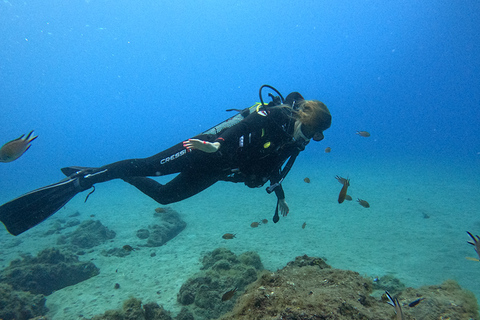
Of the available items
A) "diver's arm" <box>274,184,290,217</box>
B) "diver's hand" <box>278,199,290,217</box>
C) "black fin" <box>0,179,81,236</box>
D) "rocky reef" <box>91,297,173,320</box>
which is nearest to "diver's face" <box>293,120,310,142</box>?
"diver's arm" <box>274,184,290,217</box>

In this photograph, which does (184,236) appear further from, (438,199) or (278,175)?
(438,199)

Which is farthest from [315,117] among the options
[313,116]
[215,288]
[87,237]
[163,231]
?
[87,237]

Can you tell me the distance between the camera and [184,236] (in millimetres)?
10320

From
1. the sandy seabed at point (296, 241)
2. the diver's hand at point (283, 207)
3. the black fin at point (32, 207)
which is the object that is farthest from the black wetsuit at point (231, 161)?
the sandy seabed at point (296, 241)

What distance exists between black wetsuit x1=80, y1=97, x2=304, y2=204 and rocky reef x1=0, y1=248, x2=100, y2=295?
400 centimetres

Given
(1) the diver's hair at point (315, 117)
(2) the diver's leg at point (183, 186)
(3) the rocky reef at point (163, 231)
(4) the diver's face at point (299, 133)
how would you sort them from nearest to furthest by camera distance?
(1) the diver's hair at point (315, 117) → (4) the diver's face at point (299, 133) → (2) the diver's leg at point (183, 186) → (3) the rocky reef at point (163, 231)

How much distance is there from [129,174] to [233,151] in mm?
2676

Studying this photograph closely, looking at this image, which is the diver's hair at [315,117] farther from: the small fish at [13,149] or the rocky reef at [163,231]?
the rocky reef at [163,231]

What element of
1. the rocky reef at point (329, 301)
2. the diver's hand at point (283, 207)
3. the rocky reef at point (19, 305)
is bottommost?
the rocky reef at point (19, 305)

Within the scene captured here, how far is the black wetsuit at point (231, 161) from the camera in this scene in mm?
3977

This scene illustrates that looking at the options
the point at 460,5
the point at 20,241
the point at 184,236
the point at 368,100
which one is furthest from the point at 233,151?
the point at 368,100

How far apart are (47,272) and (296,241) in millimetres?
8775

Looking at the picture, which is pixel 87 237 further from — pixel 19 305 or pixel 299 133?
pixel 299 133

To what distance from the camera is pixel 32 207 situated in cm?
462
